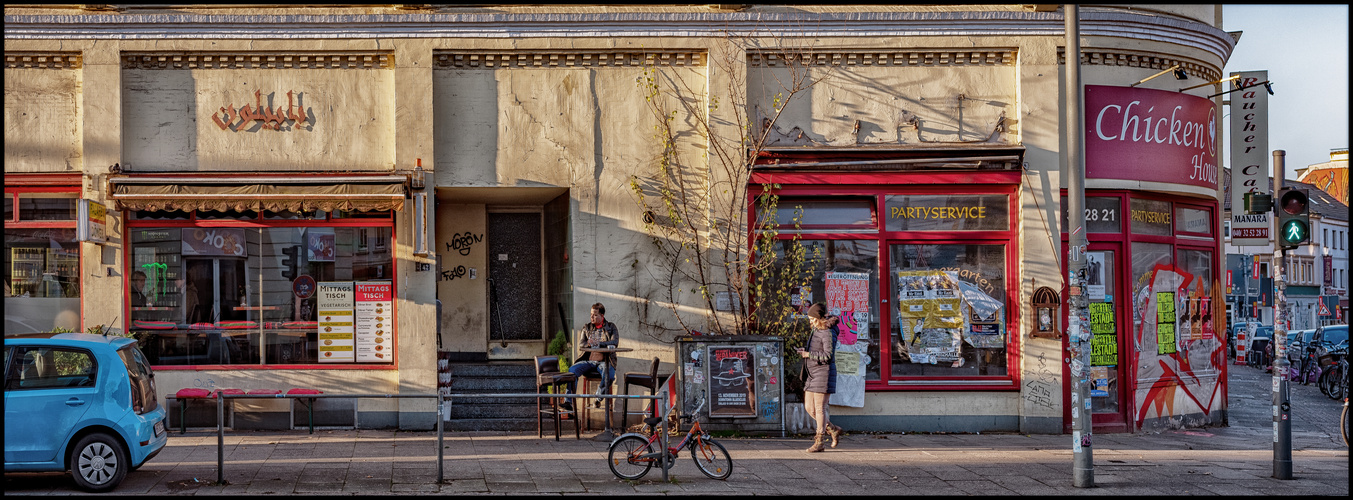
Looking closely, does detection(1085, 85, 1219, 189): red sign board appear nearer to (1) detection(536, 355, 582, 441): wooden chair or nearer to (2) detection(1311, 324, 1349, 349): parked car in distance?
(1) detection(536, 355, 582, 441): wooden chair

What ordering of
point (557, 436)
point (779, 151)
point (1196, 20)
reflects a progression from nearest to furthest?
point (557, 436)
point (779, 151)
point (1196, 20)

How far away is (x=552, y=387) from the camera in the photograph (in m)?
13.9

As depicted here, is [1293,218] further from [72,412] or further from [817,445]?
[72,412]

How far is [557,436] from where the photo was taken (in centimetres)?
1323

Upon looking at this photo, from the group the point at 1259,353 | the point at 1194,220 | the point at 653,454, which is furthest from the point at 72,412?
the point at 1259,353

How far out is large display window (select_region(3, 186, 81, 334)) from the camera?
13.7 meters

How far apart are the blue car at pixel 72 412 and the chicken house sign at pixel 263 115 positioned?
479 cm

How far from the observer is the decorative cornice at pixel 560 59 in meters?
14.1

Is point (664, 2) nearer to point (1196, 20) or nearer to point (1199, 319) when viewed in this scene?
point (1196, 20)

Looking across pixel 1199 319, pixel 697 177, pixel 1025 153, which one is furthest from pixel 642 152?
pixel 1199 319

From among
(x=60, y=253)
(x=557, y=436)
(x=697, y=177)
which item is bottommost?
(x=557, y=436)

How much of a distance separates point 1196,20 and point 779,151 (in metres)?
6.55

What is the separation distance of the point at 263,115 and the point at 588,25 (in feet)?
14.6

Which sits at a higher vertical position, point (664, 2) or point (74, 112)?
point (664, 2)
